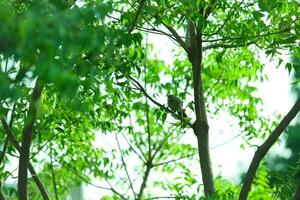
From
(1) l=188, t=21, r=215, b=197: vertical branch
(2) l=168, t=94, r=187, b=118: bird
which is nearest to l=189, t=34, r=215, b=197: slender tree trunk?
(1) l=188, t=21, r=215, b=197: vertical branch

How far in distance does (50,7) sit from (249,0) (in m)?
3.18

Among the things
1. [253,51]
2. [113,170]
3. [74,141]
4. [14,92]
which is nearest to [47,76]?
[14,92]

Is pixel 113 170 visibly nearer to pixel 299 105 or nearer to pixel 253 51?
pixel 253 51

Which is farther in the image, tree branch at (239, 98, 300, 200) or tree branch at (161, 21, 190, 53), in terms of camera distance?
tree branch at (161, 21, 190, 53)

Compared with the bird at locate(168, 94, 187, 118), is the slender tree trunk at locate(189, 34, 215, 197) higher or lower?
lower

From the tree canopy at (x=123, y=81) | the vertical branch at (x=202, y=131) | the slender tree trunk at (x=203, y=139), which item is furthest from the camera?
the slender tree trunk at (x=203, y=139)

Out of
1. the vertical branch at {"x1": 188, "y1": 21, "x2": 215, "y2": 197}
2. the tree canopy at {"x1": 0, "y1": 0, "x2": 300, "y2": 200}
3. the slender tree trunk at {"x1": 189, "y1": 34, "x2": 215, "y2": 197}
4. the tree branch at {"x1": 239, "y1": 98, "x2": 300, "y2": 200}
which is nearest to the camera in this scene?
the tree canopy at {"x1": 0, "y1": 0, "x2": 300, "y2": 200}

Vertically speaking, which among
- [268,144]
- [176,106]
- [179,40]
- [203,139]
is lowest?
[268,144]

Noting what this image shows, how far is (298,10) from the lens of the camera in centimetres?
581

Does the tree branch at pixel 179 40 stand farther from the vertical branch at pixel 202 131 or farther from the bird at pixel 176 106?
the bird at pixel 176 106

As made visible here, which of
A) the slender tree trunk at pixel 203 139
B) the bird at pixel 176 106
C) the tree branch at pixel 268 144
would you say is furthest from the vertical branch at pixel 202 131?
the tree branch at pixel 268 144

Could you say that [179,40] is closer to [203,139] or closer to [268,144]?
[203,139]

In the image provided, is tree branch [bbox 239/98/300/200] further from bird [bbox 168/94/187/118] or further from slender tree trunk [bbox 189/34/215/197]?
bird [bbox 168/94/187/118]

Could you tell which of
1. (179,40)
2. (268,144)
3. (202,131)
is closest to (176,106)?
(202,131)
